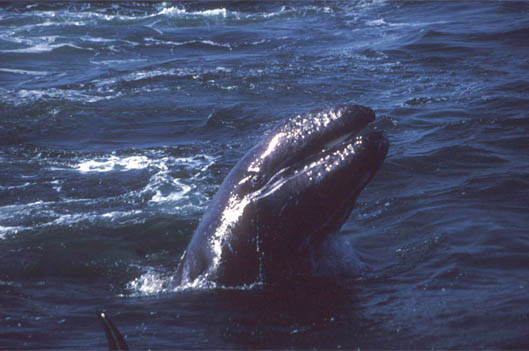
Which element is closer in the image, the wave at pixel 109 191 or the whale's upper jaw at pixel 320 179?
the whale's upper jaw at pixel 320 179

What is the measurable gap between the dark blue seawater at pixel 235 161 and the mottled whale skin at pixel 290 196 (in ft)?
1.12

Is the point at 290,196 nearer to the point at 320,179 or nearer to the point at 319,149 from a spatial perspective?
the point at 320,179

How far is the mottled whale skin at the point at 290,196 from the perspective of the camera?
23.7 ft

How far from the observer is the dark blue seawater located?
23.6 ft

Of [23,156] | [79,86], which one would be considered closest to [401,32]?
[79,86]

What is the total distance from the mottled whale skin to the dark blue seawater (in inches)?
13.5

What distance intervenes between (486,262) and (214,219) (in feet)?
10.6

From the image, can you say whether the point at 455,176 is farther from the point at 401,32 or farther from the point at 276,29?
the point at 276,29

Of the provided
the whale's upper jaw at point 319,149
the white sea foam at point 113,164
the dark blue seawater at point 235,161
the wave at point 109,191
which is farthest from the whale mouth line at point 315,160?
the white sea foam at point 113,164

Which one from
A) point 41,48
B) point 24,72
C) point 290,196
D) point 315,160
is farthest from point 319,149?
point 41,48

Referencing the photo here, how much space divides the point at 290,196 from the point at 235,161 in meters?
6.75

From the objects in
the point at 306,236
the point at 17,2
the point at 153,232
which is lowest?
the point at 153,232

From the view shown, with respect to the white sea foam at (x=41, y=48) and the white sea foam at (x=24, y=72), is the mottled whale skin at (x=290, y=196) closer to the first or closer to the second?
the white sea foam at (x=24, y=72)

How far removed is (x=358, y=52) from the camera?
23000 millimetres
